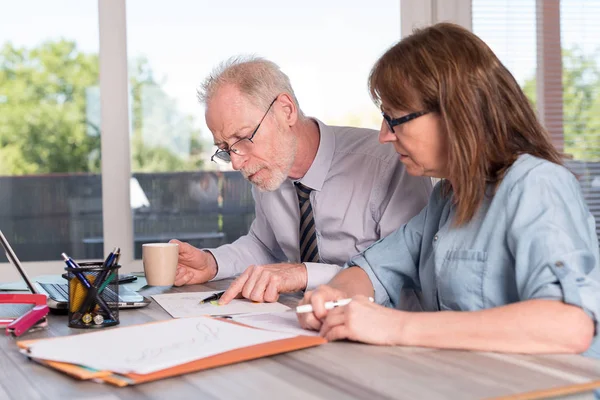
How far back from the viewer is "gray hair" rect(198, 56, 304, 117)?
2119 mm

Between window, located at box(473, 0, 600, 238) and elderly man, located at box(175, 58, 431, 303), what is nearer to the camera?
elderly man, located at box(175, 58, 431, 303)

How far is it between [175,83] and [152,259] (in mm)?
1698

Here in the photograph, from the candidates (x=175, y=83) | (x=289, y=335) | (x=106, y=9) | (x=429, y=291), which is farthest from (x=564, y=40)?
(x=289, y=335)

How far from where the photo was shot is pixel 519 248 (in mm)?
1312

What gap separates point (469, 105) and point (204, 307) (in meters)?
0.69

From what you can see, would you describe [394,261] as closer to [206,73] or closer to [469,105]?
[469,105]

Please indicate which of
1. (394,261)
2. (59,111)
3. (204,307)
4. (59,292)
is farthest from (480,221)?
(59,111)

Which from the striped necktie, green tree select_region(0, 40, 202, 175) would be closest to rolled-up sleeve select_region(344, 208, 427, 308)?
the striped necktie

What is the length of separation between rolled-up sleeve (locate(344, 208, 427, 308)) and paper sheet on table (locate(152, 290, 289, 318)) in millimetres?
212

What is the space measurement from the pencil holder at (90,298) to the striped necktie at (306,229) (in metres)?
0.84

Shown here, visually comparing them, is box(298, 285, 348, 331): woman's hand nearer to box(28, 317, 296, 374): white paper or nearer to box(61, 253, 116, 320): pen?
box(28, 317, 296, 374): white paper

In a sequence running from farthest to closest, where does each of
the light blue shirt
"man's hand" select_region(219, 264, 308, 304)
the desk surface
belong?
"man's hand" select_region(219, 264, 308, 304), the light blue shirt, the desk surface

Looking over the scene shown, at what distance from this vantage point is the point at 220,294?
178cm

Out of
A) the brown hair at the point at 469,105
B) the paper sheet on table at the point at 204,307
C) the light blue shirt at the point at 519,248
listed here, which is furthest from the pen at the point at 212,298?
the brown hair at the point at 469,105
